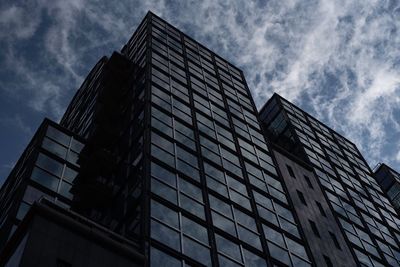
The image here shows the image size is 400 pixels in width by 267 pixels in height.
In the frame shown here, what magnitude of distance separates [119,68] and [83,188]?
1956 cm

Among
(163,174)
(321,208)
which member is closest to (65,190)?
(163,174)

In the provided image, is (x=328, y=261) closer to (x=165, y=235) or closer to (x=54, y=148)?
(x=165, y=235)

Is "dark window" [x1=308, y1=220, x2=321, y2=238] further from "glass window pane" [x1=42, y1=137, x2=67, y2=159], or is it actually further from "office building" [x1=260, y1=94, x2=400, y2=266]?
"glass window pane" [x1=42, y1=137, x2=67, y2=159]

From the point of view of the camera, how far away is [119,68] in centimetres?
4947

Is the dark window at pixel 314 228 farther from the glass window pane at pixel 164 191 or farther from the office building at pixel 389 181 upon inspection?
the office building at pixel 389 181

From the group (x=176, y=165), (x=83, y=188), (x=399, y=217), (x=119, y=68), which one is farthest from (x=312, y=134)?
(x=83, y=188)

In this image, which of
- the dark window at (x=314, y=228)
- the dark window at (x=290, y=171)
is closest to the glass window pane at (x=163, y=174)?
the dark window at (x=314, y=228)

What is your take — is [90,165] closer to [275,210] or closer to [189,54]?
[275,210]

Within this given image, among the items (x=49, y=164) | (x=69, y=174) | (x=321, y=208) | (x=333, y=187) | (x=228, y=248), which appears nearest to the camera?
(x=228, y=248)

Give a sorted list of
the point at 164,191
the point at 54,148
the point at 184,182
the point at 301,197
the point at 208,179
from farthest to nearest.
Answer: the point at 301,197, the point at 208,179, the point at 54,148, the point at 184,182, the point at 164,191

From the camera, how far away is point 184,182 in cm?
→ 3312

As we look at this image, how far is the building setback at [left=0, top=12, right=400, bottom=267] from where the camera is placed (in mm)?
27703

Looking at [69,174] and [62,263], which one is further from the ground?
[69,174]

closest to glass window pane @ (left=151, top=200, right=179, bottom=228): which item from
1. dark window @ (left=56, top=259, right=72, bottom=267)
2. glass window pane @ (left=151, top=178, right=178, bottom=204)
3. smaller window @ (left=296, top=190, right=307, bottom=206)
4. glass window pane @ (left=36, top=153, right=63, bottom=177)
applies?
glass window pane @ (left=151, top=178, right=178, bottom=204)
